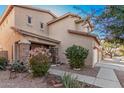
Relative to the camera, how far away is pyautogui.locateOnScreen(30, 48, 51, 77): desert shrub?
8.99 meters

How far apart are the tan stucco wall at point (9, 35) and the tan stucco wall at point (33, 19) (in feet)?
1.38

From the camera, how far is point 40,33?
11461 mm

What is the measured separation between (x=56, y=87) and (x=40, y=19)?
5591mm

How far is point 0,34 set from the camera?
11.4 meters

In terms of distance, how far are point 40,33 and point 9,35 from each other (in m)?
2.42

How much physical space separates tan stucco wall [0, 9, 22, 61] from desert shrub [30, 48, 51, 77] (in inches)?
123

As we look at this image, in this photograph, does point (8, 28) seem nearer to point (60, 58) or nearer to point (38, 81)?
point (60, 58)

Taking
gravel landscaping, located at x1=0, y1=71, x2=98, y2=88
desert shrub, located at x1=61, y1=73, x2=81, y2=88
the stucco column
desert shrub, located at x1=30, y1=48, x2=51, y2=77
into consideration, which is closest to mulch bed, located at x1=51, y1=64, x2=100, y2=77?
desert shrub, located at x1=30, y1=48, x2=51, y2=77

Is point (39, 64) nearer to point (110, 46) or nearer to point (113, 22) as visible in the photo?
point (110, 46)

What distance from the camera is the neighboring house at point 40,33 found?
11.0 meters

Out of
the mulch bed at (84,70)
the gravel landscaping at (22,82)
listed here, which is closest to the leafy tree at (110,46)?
the mulch bed at (84,70)
